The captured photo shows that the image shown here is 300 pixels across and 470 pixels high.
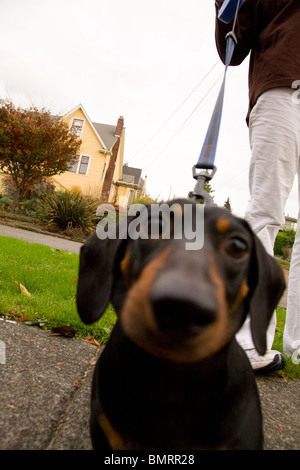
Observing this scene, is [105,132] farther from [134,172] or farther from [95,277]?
[95,277]

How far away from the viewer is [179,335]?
0.85 m

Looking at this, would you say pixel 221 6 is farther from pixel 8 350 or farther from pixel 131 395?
pixel 8 350

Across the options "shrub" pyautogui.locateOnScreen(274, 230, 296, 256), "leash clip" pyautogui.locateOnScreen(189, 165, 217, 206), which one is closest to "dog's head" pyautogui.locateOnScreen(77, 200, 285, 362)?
"leash clip" pyautogui.locateOnScreen(189, 165, 217, 206)

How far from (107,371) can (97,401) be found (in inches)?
4.5

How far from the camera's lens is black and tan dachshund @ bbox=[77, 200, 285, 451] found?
88cm

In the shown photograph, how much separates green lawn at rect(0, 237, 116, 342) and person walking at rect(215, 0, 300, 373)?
4.31ft

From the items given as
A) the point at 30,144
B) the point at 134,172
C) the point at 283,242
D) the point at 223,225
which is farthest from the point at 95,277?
the point at 134,172

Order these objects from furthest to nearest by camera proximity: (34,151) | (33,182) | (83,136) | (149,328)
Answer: (83,136) < (33,182) < (34,151) < (149,328)

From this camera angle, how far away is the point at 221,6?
224cm

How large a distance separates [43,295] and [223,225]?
8.31ft

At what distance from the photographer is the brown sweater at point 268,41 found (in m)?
2.26

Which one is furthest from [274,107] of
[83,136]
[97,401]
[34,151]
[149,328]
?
[83,136]

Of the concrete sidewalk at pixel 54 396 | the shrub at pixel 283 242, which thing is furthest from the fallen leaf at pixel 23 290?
the shrub at pixel 283 242

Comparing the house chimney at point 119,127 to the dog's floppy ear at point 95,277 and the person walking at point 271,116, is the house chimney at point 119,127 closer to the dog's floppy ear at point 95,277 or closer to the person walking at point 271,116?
the person walking at point 271,116
